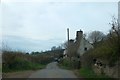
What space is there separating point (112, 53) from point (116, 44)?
149cm

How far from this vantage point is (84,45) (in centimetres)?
7450

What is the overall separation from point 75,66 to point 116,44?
31.7 meters

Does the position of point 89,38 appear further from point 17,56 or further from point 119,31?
point 119,31

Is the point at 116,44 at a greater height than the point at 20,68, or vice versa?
the point at 116,44

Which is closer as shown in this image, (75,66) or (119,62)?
(119,62)

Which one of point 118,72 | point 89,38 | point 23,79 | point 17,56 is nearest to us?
point 118,72

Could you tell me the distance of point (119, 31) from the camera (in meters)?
22.2

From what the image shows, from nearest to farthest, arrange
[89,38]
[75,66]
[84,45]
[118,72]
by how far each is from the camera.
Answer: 1. [118,72]
2. [75,66]
3. [84,45]
4. [89,38]

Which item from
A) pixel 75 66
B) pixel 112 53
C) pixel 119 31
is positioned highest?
pixel 119 31

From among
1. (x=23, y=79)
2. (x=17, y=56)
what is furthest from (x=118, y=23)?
(x=17, y=56)

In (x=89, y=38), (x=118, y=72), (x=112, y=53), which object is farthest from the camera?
(x=89, y=38)

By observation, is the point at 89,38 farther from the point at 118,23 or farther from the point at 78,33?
the point at 118,23

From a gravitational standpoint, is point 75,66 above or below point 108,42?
below

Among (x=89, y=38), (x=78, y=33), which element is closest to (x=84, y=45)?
(x=78, y=33)
